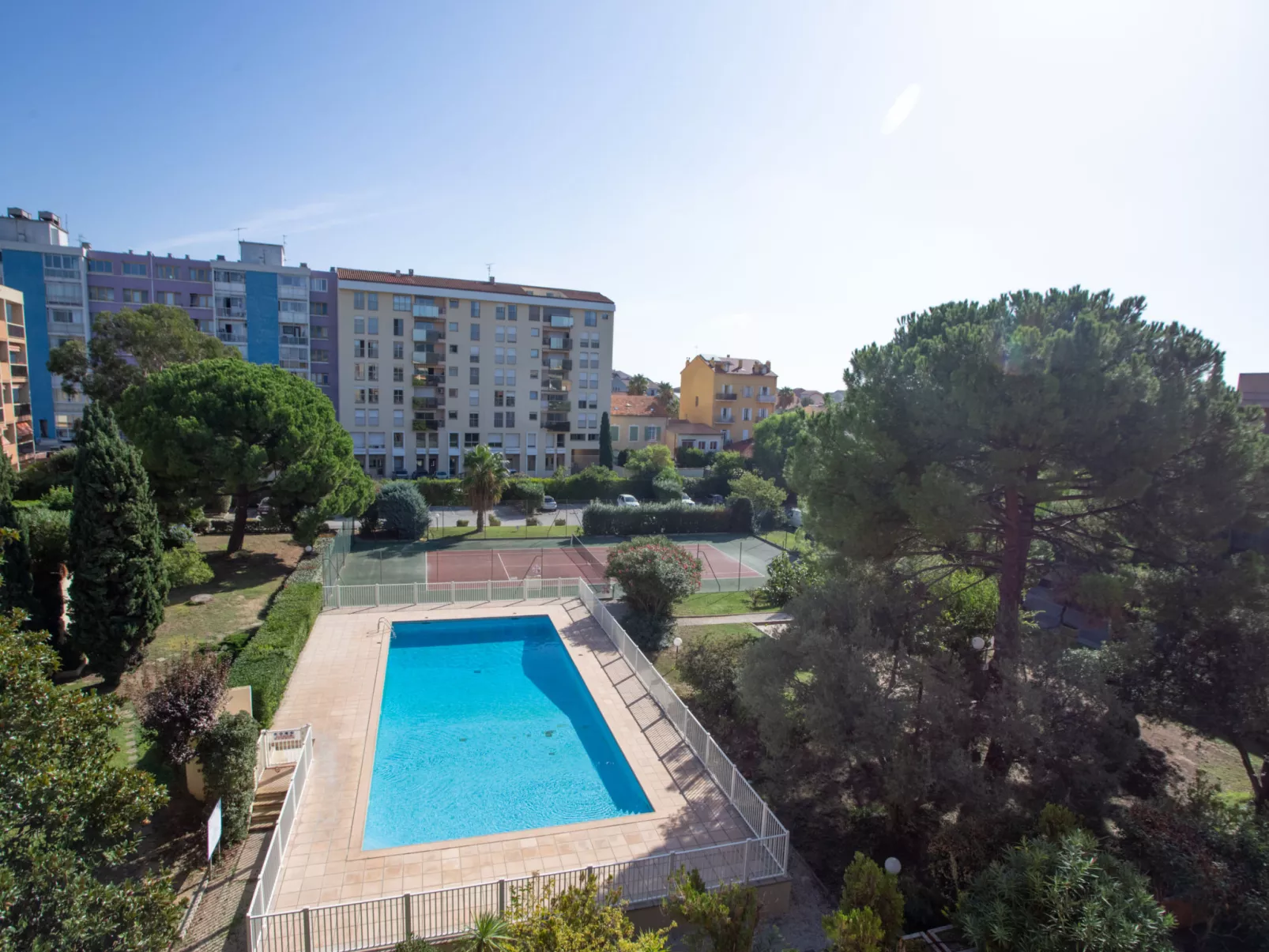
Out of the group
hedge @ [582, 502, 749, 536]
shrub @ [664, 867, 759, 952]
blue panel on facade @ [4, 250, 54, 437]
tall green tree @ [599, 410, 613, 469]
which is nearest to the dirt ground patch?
shrub @ [664, 867, 759, 952]

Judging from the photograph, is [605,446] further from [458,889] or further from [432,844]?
[458,889]

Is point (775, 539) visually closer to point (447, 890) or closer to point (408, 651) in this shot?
point (408, 651)

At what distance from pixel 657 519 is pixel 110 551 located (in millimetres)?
27110

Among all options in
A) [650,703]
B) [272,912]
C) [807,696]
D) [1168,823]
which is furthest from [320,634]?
[1168,823]

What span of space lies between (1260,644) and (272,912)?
1440 cm

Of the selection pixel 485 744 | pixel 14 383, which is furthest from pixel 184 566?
pixel 14 383

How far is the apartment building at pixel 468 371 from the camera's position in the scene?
51906 mm

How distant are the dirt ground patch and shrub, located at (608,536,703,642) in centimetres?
1148

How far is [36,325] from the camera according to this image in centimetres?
5347

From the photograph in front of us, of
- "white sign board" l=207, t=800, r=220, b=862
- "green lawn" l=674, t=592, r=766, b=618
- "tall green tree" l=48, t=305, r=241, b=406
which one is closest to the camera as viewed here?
"white sign board" l=207, t=800, r=220, b=862

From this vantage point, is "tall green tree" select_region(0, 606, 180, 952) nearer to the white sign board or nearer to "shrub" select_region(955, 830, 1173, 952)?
the white sign board

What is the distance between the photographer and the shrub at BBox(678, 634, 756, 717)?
52.4 feet

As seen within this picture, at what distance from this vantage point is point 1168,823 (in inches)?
380

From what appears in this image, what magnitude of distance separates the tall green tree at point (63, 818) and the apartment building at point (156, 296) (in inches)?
2163
